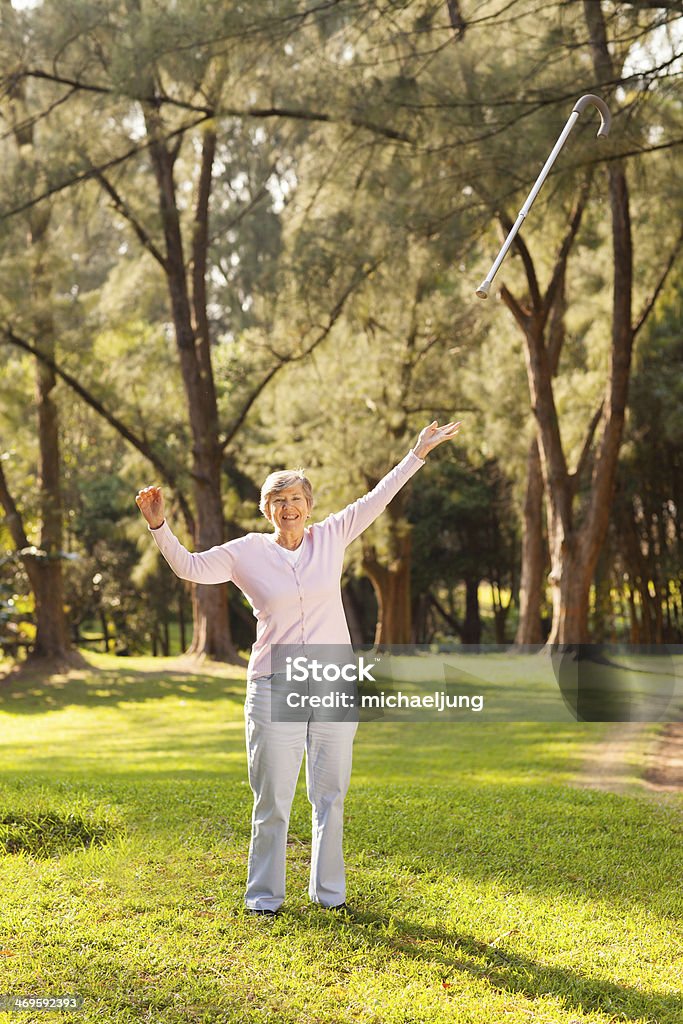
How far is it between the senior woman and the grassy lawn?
0.65 feet

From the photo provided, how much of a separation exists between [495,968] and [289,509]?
162cm

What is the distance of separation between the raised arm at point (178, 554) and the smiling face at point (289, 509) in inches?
7.9

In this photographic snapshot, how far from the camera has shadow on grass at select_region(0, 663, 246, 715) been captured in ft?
36.7

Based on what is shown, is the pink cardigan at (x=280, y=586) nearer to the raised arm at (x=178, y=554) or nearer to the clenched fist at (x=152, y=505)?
the raised arm at (x=178, y=554)

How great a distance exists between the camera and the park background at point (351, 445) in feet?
11.7

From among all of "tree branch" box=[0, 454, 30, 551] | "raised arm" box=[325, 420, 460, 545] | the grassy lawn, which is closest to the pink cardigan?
"raised arm" box=[325, 420, 460, 545]

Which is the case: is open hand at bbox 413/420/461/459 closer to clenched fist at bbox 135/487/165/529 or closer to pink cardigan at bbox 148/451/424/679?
pink cardigan at bbox 148/451/424/679

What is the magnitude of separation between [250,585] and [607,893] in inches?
73.0

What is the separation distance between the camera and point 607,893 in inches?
160

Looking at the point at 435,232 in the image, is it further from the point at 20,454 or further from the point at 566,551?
the point at 20,454

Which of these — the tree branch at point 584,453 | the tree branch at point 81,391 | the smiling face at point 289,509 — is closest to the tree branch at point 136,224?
the tree branch at point 81,391
